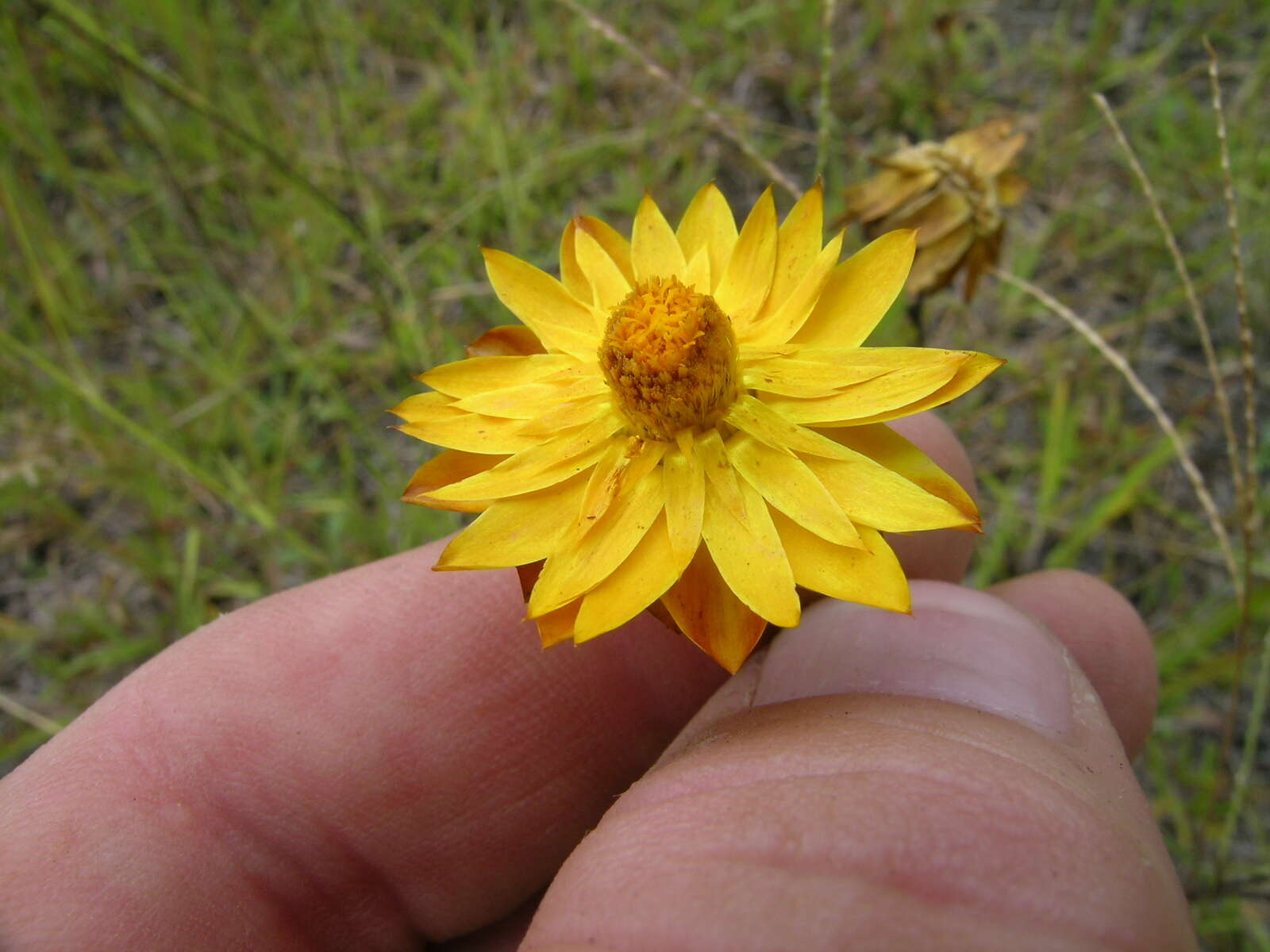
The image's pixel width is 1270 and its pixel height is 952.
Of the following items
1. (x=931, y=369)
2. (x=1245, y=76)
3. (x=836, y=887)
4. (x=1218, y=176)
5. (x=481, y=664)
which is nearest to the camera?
(x=836, y=887)

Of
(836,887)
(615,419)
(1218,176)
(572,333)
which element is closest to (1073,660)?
(836,887)

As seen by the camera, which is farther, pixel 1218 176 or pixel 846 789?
pixel 1218 176

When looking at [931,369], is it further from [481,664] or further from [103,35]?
[103,35]

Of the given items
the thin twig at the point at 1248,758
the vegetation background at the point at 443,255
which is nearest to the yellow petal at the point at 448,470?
the vegetation background at the point at 443,255

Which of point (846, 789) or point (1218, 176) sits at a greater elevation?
point (1218, 176)

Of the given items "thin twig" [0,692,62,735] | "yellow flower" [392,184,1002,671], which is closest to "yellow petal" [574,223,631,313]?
"yellow flower" [392,184,1002,671]

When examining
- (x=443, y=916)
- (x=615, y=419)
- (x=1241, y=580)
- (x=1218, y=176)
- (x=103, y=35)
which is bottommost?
(x=443, y=916)

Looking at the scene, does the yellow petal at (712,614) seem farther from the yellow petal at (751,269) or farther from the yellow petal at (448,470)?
the yellow petal at (751,269)

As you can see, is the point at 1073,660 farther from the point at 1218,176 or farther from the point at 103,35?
the point at 103,35

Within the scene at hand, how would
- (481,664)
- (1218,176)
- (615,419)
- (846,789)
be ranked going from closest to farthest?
(846,789)
(615,419)
(481,664)
(1218,176)
